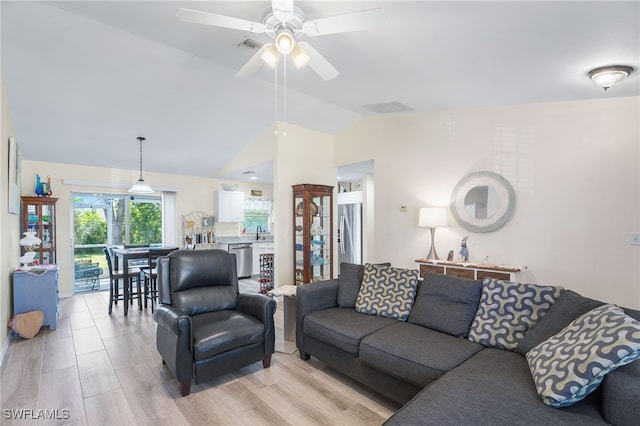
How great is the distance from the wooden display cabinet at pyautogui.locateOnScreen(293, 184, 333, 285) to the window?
278 cm

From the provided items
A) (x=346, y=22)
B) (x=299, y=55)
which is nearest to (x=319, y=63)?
(x=299, y=55)

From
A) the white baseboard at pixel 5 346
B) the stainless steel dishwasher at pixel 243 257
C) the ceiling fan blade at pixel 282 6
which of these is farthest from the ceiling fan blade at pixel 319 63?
the stainless steel dishwasher at pixel 243 257

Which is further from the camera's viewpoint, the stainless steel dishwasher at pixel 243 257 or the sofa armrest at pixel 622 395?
the stainless steel dishwasher at pixel 243 257

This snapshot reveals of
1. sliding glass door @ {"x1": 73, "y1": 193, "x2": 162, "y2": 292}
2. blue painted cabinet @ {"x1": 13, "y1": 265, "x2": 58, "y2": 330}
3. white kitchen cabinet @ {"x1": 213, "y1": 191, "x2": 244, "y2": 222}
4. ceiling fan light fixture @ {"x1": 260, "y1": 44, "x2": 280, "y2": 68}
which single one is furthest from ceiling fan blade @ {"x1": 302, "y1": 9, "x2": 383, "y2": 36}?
sliding glass door @ {"x1": 73, "y1": 193, "x2": 162, "y2": 292}

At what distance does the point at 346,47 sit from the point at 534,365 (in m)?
2.64

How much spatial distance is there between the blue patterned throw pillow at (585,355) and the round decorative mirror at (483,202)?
7.43ft

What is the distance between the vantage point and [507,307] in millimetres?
2207

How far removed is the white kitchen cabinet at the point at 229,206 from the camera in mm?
6859

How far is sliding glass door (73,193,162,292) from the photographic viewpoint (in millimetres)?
5625

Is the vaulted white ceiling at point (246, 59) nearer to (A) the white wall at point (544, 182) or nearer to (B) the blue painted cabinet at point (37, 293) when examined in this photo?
(A) the white wall at point (544, 182)

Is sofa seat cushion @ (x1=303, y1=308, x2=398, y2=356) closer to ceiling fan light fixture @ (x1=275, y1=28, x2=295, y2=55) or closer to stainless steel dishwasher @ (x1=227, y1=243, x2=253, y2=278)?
ceiling fan light fixture @ (x1=275, y1=28, x2=295, y2=55)

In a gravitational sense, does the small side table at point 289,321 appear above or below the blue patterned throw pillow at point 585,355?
below

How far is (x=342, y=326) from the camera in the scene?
2.55 meters

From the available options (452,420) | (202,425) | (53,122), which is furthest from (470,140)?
(53,122)
